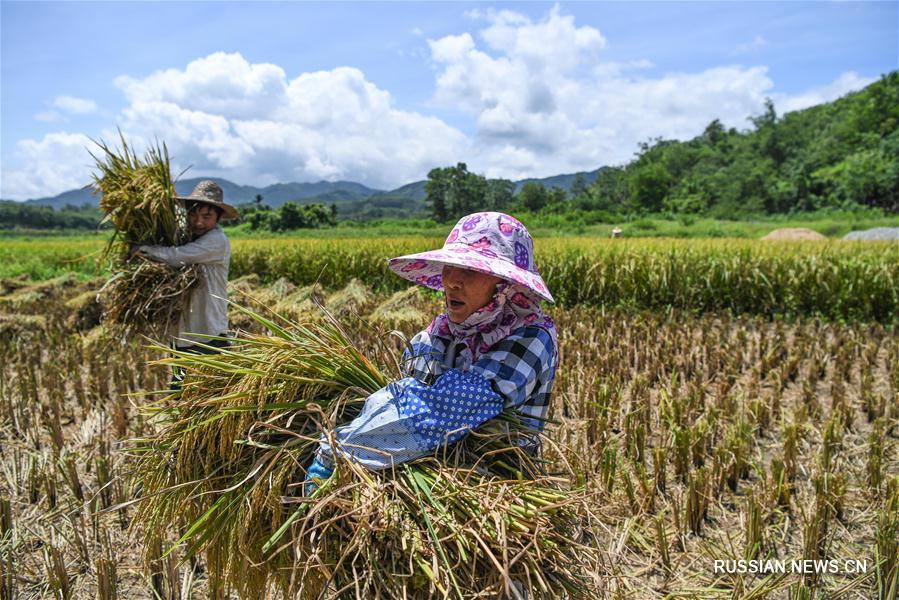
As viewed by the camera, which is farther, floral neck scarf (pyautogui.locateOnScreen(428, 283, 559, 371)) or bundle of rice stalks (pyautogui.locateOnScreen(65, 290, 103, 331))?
bundle of rice stalks (pyautogui.locateOnScreen(65, 290, 103, 331))

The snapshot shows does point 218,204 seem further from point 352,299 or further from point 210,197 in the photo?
point 352,299

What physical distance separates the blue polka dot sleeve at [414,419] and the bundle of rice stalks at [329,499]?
0.05 m

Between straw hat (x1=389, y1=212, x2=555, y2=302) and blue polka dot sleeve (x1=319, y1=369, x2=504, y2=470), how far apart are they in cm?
31

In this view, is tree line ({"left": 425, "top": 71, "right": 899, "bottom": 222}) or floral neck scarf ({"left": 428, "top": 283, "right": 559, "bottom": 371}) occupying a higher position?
tree line ({"left": 425, "top": 71, "right": 899, "bottom": 222})

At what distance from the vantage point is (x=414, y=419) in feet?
3.99

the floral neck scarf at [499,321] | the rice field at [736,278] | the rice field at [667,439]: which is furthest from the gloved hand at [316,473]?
the rice field at [736,278]

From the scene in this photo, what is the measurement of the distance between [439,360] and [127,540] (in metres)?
2.04

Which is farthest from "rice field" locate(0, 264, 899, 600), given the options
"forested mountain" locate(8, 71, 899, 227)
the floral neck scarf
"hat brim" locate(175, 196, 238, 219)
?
"forested mountain" locate(8, 71, 899, 227)

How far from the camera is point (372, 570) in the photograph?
3.78 ft

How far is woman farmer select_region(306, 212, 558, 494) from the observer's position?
1.23 metres

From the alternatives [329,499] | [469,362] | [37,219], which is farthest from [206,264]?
[37,219]

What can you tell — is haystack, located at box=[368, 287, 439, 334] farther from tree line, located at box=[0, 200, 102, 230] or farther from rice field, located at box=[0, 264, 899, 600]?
tree line, located at box=[0, 200, 102, 230]

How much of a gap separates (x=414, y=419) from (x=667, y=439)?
2907mm

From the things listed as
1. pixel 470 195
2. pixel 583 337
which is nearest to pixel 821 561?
pixel 583 337
